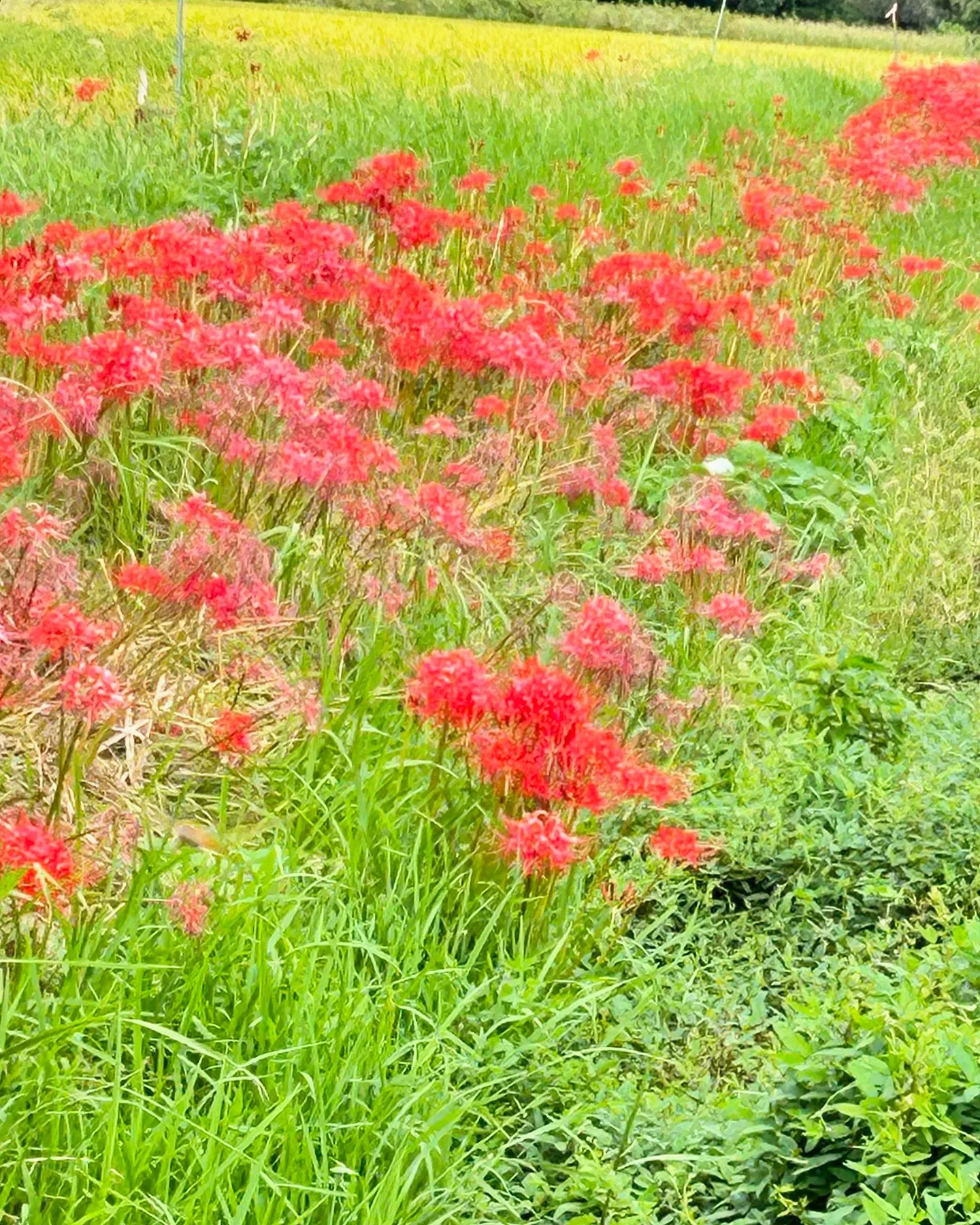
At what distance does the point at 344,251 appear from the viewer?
5164mm

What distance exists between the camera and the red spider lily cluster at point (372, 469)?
2697 mm

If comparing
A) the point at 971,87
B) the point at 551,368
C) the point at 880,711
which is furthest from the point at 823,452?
the point at 971,87

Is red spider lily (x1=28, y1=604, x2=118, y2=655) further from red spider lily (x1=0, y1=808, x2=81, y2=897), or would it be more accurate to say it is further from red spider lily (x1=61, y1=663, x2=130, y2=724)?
red spider lily (x1=0, y1=808, x2=81, y2=897)

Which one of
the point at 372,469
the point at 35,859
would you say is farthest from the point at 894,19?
the point at 35,859

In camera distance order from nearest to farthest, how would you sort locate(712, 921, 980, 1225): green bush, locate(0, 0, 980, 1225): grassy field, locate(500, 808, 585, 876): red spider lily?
locate(712, 921, 980, 1225): green bush → locate(0, 0, 980, 1225): grassy field → locate(500, 808, 585, 876): red spider lily

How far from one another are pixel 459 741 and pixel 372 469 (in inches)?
42.1

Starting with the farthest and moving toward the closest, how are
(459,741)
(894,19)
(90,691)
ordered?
(894,19) < (459,741) < (90,691)

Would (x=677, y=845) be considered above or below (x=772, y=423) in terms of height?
below

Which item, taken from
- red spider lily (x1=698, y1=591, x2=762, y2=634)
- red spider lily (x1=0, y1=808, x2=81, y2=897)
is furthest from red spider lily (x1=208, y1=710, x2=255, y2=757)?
red spider lily (x1=698, y1=591, x2=762, y2=634)

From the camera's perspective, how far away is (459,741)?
9.33ft

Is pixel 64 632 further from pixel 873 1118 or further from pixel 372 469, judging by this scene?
pixel 372 469

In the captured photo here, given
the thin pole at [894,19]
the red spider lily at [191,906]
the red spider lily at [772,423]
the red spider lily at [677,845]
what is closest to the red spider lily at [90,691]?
the red spider lily at [191,906]

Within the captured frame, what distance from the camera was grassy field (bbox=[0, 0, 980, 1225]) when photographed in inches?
85.0

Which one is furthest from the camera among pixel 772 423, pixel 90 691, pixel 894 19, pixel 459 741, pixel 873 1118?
pixel 894 19
